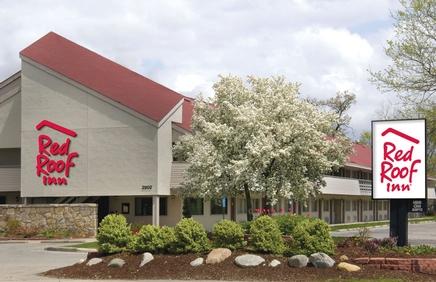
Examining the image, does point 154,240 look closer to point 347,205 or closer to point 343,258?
point 343,258

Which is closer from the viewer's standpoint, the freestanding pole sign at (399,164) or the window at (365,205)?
the freestanding pole sign at (399,164)

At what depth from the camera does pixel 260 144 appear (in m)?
31.5

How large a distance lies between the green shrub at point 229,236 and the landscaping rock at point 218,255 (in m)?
0.46

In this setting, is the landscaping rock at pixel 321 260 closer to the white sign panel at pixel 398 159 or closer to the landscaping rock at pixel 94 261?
the white sign panel at pixel 398 159

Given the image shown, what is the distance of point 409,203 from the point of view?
1777 centimetres

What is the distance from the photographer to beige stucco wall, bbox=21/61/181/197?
39.0 metres

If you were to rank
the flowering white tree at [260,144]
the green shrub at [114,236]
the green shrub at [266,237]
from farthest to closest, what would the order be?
the flowering white tree at [260,144] → the green shrub at [114,236] → the green shrub at [266,237]

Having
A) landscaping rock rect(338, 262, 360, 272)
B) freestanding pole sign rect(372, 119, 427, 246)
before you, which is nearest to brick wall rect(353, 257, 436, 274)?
landscaping rock rect(338, 262, 360, 272)

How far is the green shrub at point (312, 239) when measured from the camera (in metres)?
16.5

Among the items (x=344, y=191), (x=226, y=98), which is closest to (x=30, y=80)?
(x=226, y=98)

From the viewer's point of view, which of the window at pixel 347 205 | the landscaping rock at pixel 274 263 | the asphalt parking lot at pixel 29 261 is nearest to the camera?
the landscaping rock at pixel 274 263

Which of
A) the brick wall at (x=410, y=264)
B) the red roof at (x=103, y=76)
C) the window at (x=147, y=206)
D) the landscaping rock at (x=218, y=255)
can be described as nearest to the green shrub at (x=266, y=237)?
the landscaping rock at (x=218, y=255)

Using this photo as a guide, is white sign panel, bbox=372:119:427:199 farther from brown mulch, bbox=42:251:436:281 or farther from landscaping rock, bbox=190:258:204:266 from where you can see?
landscaping rock, bbox=190:258:204:266

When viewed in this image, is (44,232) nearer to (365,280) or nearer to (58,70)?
(58,70)
